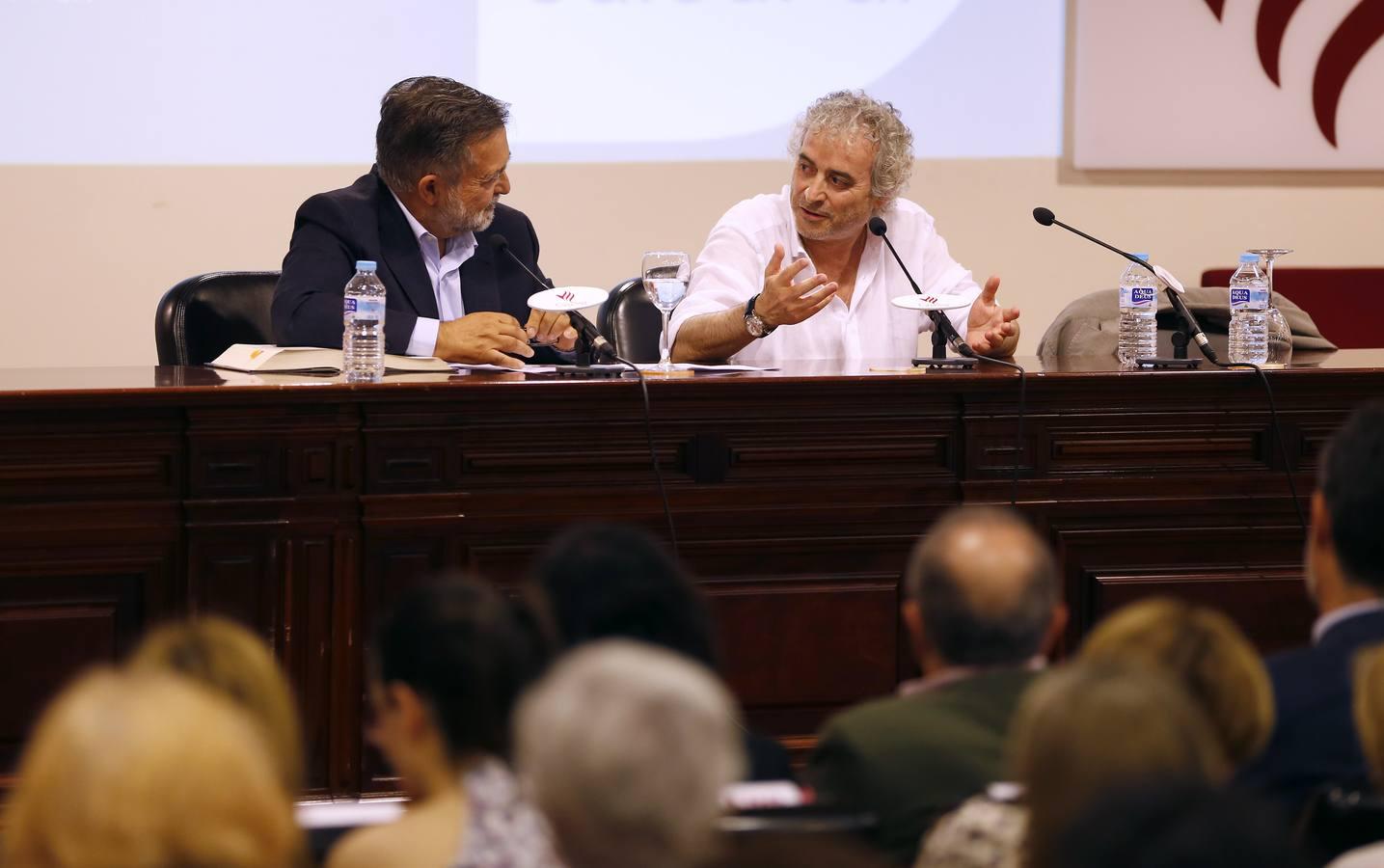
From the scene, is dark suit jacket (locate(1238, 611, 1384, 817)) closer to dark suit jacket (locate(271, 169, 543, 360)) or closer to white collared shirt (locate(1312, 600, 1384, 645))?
white collared shirt (locate(1312, 600, 1384, 645))

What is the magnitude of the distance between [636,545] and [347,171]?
3.29m

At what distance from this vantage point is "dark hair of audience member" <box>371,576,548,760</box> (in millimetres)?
1268

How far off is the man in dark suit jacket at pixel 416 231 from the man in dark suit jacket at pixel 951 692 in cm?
172

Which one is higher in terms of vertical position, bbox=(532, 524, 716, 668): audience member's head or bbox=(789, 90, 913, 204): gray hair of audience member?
bbox=(789, 90, 913, 204): gray hair of audience member

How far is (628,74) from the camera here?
461 cm

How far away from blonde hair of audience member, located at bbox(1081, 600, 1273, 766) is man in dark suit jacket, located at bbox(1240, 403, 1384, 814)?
20 centimetres

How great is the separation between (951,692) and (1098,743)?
44cm

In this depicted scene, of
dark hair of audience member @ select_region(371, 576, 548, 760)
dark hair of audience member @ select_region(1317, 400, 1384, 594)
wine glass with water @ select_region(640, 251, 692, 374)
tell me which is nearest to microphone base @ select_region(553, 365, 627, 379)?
wine glass with water @ select_region(640, 251, 692, 374)

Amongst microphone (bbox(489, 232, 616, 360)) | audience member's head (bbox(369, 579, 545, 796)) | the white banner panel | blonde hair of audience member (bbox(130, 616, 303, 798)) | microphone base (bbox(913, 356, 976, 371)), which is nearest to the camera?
blonde hair of audience member (bbox(130, 616, 303, 798))

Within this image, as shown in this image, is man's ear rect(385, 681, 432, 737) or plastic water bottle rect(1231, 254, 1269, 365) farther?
plastic water bottle rect(1231, 254, 1269, 365)

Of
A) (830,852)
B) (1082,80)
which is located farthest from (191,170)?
(830,852)

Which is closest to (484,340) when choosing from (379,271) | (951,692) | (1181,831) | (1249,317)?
(379,271)

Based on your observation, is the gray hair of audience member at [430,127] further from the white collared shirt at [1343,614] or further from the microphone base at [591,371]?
the white collared shirt at [1343,614]

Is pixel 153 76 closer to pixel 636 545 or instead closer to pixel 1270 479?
pixel 1270 479
